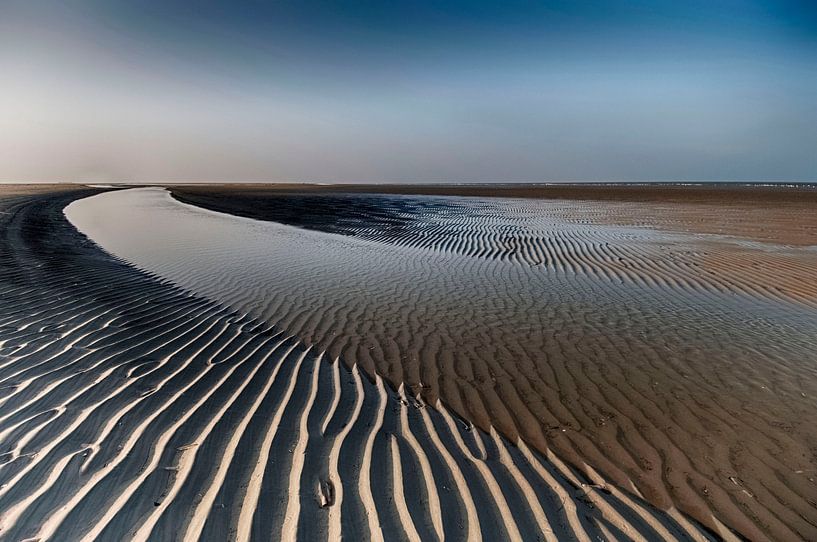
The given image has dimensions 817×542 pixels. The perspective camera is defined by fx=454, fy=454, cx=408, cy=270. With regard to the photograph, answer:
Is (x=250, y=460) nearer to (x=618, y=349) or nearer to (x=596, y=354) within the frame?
(x=596, y=354)

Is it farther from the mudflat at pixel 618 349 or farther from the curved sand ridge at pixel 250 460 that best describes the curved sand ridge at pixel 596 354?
the curved sand ridge at pixel 250 460

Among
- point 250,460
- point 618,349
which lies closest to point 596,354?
point 618,349

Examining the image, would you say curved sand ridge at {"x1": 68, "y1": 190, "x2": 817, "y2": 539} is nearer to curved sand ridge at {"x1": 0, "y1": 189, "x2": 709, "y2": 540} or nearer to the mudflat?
the mudflat

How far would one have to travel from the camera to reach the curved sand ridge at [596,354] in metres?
3.58

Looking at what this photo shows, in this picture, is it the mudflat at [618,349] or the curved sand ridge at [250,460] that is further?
the mudflat at [618,349]

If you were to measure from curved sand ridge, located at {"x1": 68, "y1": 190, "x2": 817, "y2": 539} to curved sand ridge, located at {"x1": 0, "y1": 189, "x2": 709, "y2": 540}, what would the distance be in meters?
0.45

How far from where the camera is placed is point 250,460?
324cm

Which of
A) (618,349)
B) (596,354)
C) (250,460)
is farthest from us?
(618,349)

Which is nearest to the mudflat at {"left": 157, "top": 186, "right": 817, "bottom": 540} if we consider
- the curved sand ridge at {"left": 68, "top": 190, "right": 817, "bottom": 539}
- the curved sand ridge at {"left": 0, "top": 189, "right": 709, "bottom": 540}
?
the curved sand ridge at {"left": 68, "top": 190, "right": 817, "bottom": 539}

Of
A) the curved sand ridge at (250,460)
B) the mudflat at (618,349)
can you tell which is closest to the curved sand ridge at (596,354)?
the mudflat at (618,349)

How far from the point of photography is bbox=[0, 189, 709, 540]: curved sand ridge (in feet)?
8.73

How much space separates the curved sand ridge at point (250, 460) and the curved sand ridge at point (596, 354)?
17.7 inches

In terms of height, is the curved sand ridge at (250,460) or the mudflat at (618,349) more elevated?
the curved sand ridge at (250,460)

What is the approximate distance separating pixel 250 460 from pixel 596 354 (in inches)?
173
